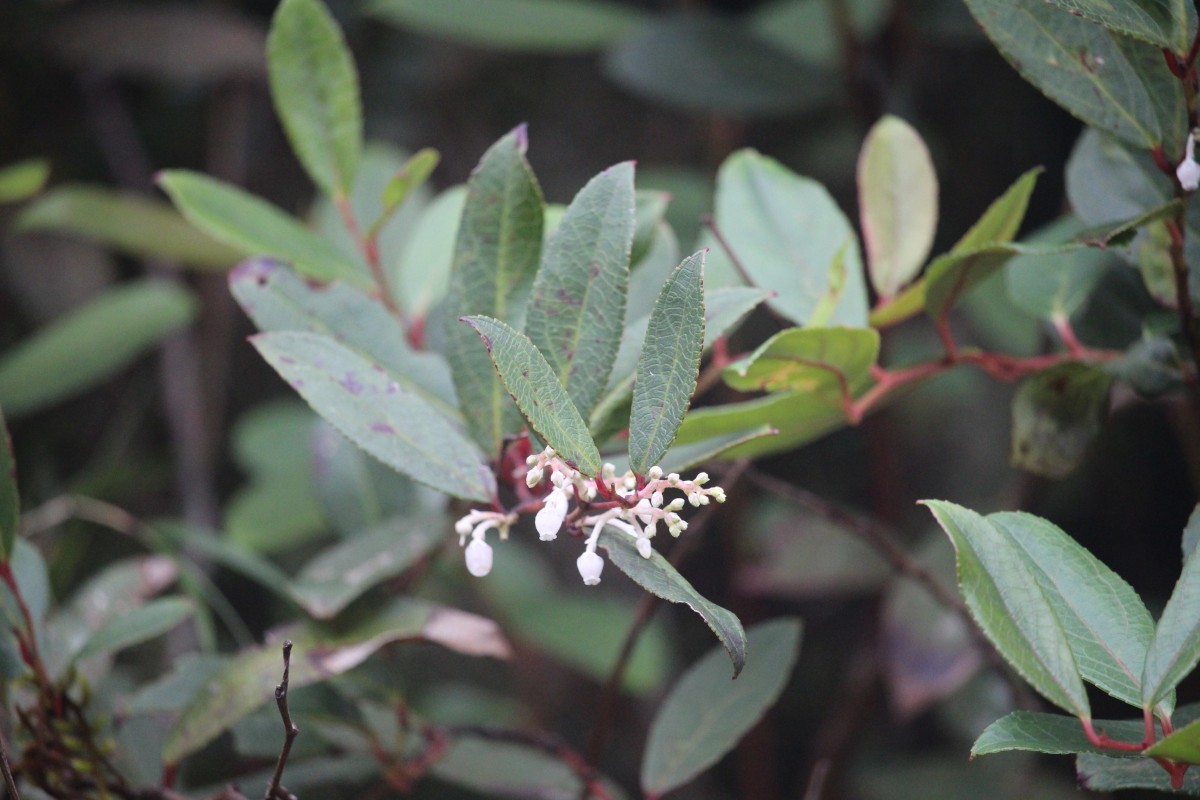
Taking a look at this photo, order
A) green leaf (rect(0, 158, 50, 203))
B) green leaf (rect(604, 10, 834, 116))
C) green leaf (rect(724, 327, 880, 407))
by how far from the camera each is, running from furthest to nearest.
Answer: green leaf (rect(604, 10, 834, 116))
green leaf (rect(0, 158, 50, 203))
green leaf (rect(724, 327, 880, 407))

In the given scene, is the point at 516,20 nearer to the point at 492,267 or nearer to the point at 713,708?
the point at 492,267

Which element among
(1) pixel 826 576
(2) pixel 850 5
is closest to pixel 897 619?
(1) pixel 826 576

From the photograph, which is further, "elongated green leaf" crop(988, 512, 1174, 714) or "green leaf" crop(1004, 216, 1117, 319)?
"green leaf" crop(1004, 216, 1117, 319)

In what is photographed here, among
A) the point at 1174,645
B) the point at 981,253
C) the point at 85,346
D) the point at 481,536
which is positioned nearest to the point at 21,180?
the point at 85,346

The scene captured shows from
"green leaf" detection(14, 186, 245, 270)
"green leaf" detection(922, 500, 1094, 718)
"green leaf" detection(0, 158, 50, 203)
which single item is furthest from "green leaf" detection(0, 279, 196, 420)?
"green leaf" detection(922, 500, 1094, 718)

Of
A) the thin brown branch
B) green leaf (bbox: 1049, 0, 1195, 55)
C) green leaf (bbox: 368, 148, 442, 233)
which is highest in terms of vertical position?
green leaf (bbox: 1049, 0, 1195, 55)

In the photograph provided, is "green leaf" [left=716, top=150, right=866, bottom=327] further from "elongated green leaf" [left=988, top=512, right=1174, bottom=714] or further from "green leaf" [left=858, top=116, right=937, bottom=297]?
"elongated green leaf" [left=988, top=512, right=1174, bottom=714]
